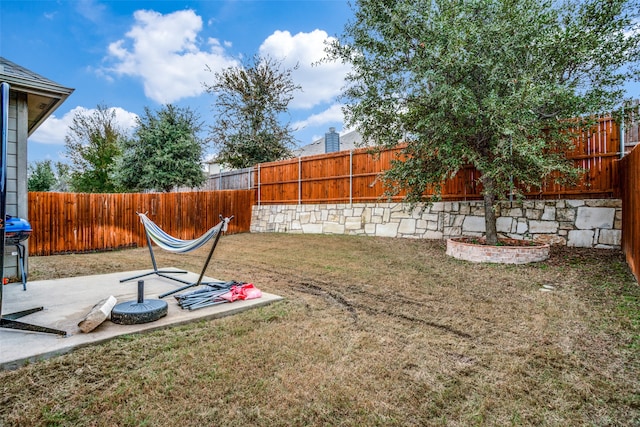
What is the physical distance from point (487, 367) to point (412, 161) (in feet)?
14.5

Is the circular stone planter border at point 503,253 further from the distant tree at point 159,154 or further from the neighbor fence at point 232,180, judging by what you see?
the distant tree at point 159,154

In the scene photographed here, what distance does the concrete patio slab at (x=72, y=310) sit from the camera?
2.18 meters

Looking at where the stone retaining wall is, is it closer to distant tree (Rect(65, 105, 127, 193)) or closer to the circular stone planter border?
the circular stone planter border

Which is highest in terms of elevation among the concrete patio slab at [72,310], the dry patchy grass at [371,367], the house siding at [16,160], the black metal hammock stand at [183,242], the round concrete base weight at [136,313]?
the house siding at [16,160]

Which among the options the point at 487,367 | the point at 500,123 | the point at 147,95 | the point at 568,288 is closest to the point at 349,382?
the point at 487,367

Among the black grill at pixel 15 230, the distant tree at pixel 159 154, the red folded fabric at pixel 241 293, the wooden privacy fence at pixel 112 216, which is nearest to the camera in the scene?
the red folded fabric at pixel 241 293

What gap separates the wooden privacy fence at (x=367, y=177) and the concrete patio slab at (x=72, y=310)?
5.18m

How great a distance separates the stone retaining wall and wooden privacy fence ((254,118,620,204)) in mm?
205

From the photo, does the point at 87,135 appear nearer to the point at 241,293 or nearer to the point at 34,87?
the point at 34,87

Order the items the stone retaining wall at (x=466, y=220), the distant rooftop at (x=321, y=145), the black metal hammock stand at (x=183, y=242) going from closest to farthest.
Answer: the black metal hammock stand at (x=183, y=242) < the stone retaining wall at (x=466, y=220) < the distant rooftop at (x=321, y=145)

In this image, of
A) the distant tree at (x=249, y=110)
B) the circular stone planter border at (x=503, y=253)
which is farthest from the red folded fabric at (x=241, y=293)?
the distant tree at (x=249, y=110)

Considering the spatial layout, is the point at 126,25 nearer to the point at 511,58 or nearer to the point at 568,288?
the point at 511,58

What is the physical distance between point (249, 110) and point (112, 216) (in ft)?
29.4

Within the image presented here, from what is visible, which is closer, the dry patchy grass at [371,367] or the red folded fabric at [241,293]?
the dry patchy grass at [371,367]
